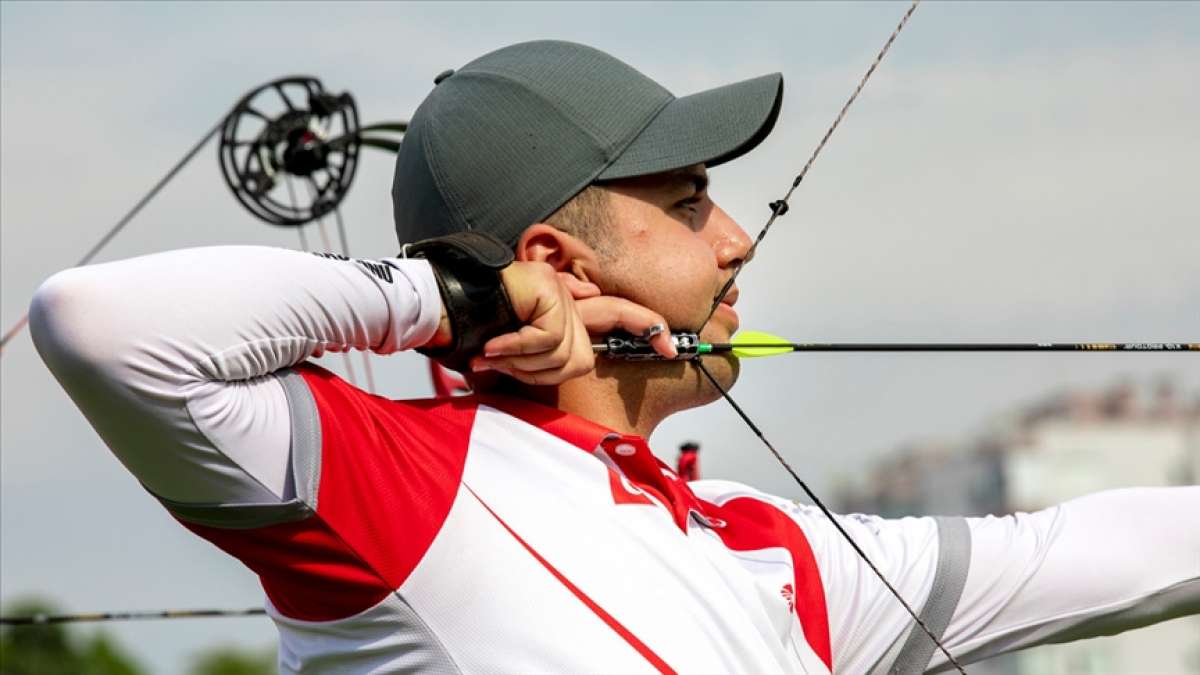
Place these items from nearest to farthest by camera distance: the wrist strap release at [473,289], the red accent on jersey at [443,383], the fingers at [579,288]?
1. the wrist strap release at [473,289]
2. the fingers at [579,288]
3. the red accent on jersey at [443,383]

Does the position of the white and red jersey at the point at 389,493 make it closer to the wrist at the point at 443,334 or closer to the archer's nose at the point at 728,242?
the wrist at the point at 443,334

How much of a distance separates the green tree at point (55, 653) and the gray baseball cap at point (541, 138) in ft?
74.0

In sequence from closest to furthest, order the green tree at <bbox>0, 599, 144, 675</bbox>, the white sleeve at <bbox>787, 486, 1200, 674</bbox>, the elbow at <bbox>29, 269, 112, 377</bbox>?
the elbow at <bbox>29, 269, 112, 377</bbox>, the white sleeve at <bbox>787, 486, 1200, 674</bbox>, the green tree at <bbox>0, 599, 144, 675</bbox>

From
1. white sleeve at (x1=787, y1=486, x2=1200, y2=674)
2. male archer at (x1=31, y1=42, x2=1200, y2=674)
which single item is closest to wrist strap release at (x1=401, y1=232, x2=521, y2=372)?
male archer at (x1=31, y1=42, x2=1200, y2=674)

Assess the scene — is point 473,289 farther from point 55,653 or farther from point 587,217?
A: point 55,653

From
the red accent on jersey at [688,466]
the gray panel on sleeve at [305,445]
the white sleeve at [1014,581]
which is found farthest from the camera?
the red accent on jersey at [688,466]

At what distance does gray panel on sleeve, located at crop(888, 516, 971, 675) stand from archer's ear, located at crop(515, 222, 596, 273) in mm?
712

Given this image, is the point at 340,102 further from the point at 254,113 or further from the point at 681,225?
the point at 681,225

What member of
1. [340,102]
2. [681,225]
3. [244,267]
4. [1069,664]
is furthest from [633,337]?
[1069,664]

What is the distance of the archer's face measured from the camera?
98.0 inches

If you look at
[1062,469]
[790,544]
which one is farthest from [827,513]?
[1062,469]

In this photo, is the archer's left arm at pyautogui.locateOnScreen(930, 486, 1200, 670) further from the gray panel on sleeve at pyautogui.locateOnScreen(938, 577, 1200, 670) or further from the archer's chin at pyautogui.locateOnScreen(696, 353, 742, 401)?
the archer's chin at pyautogui.locateOnScreen(696, 353, 742, 401)

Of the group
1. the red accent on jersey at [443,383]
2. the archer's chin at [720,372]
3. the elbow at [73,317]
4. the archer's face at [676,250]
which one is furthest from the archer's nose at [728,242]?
the red accent on jersey at [443,383]

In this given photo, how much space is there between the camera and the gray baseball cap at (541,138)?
2.50m
